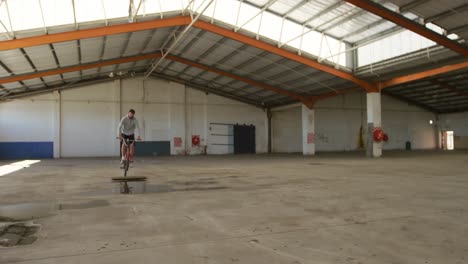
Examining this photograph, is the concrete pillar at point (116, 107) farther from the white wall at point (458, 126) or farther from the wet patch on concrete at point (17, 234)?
the white wall at point (458, 126)

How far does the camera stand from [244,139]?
106 ft

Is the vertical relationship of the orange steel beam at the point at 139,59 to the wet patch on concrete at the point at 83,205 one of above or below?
above

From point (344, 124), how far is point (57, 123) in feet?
85.0

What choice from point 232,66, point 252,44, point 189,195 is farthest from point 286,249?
point 232,66

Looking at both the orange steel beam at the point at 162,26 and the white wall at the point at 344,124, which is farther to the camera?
the white wall at the point at 344,124

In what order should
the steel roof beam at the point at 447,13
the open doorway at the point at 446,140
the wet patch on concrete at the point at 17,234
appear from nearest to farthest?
the wet patch on concrete at the point at 17,234, the steel roof beam at the point at 447,13, the open doorway at the point at 446,140

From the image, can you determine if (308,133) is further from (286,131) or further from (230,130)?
(230,130)

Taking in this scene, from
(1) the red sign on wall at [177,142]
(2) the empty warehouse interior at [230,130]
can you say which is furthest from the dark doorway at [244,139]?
(1) the red sign on wall at [177,142]

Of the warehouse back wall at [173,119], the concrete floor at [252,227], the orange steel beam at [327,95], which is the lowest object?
the concrete floor at [252,227]

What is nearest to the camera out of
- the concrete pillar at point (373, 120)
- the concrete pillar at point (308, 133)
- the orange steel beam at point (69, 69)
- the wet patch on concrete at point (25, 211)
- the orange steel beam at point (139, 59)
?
the wet patch on concrete at point (25, 211)

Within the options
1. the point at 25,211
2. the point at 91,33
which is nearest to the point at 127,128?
the point at 25,211

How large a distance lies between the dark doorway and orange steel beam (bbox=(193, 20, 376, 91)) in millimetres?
12219

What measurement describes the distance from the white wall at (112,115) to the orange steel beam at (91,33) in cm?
1285

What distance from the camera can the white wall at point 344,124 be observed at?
34000 mm
